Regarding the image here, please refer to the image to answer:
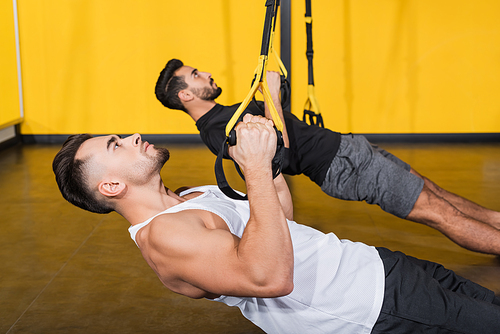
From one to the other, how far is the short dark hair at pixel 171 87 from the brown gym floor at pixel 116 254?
90 centimetres

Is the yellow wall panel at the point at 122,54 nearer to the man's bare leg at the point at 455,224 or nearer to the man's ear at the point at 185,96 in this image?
the man's ear at the point at 185,96

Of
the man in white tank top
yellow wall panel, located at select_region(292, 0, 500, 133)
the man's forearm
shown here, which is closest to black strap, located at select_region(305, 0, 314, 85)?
the man in white tank top

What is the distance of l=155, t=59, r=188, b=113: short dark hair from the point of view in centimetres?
295

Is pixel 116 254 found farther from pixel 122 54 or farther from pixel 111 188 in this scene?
pixel 122 54

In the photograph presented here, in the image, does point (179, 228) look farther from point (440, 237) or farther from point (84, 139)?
point (440, 237)

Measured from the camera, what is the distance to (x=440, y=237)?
294 centimetres

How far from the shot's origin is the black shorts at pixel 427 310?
4.36 ft

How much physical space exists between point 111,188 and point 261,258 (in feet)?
1.94

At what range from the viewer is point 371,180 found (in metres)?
2.36

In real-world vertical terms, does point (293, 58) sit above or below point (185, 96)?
above

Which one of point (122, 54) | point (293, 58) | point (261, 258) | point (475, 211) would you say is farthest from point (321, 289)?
point (122, 54)

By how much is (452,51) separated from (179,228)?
5.13m

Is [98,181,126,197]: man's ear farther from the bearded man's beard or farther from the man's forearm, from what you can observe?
the bearded man's beard

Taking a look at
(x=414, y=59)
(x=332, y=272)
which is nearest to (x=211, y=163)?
(x=414, y=59)
